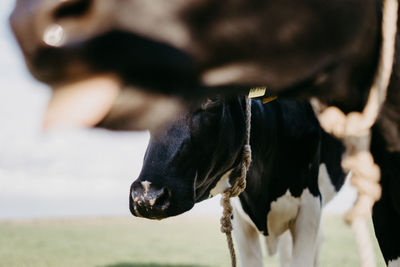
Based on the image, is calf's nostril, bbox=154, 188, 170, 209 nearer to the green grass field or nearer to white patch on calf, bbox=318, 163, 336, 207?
white patch on calf, bbox=318, 163, 336, 207

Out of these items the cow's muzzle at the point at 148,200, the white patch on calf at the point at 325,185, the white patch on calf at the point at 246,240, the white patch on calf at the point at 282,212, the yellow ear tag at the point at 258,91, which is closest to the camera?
the yellow ear tag at the point at 258,91

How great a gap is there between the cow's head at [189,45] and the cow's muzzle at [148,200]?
788mm

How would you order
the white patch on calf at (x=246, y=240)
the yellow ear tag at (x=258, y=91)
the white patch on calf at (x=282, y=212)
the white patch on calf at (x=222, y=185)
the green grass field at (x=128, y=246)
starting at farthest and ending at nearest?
the green grass field at (x=128, y=246)
the white patch on calf at (x=246, y=240)
the white patch on calf at (x=282, y=212)
the white patch on calf at (x=222, y=185)
the yellow ear tag at (x=258, y=91)

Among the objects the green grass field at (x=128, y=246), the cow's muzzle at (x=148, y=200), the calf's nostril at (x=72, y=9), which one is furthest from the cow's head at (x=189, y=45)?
the green grass field at (x=128, y=246)

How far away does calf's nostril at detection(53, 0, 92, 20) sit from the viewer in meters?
0.43

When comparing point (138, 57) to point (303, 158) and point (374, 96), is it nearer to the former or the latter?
point (374, 96)

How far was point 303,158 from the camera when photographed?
199cm

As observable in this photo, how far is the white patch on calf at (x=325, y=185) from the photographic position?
2.39m

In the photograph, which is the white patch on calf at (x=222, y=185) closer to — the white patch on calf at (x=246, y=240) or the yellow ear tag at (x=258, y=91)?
the white patch on calf at (x=246, y=240)

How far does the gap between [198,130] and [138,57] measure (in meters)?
1.07

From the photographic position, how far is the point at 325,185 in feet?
8.06

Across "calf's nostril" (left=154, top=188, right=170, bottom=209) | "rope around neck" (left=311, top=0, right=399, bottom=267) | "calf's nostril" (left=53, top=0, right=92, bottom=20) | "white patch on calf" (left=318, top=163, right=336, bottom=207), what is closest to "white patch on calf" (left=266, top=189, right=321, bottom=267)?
"white patch on calf" (left=318, top=163, right=336, bottom=207)

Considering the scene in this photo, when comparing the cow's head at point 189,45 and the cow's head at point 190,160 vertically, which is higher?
the cow's head at point 189,45

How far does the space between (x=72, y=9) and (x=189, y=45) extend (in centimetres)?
11
